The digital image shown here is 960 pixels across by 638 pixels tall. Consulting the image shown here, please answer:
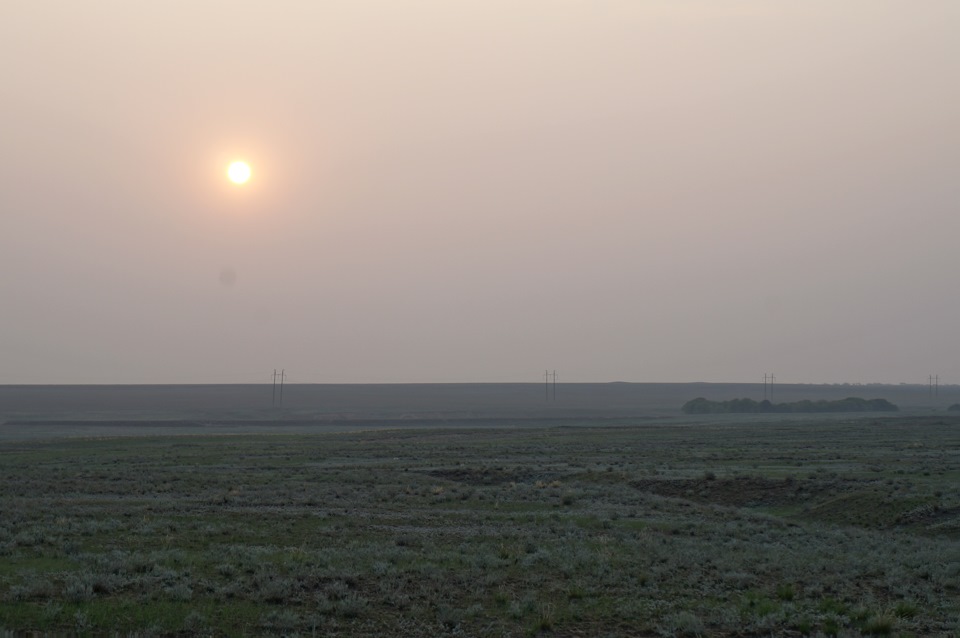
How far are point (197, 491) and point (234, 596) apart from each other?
69.2 ft

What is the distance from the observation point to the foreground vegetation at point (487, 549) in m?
15.9

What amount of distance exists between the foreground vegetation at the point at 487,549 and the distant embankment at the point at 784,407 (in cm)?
11696

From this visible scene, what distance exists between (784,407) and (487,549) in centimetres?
15151

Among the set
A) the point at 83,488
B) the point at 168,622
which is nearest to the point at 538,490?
the point at 83,488

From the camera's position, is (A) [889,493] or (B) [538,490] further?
(B) [538,490]

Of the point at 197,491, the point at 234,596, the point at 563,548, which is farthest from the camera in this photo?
the point at 197,491

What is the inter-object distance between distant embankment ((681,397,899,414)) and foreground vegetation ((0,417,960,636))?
384 feet

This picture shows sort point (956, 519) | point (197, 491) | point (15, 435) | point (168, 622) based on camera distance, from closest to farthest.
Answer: point (168, 622), point (956, 519), point (197, 491), point (15, 435)

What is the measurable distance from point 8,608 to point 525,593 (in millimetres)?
8773

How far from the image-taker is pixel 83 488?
3731cm

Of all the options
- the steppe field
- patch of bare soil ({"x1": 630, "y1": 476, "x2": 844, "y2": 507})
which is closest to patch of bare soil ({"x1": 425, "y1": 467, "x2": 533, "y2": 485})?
the steppe field

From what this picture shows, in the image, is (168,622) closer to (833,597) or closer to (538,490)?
(833,597)

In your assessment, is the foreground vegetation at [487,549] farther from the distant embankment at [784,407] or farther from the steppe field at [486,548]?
the distant embankment at [784,407]

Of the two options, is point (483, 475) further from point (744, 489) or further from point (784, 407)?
point (784, 407)
